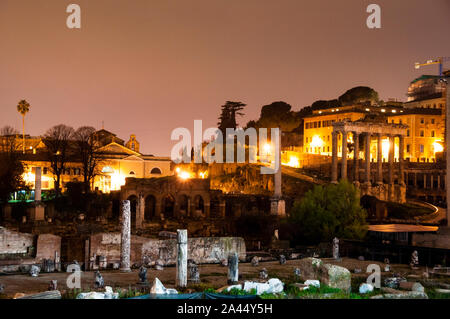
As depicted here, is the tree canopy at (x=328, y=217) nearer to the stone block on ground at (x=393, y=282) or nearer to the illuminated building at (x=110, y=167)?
the stone block on ground at (x=393, y=282)

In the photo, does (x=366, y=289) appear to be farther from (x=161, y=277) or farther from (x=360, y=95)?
(x=360, y=95)

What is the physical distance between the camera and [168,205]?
74.8 m

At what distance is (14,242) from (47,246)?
1.76 m

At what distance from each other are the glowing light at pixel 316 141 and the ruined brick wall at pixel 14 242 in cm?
7375

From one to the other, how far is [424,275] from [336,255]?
274 inches

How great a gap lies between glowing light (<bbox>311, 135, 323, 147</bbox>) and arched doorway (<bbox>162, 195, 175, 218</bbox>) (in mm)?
36451

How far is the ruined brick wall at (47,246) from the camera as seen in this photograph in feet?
111

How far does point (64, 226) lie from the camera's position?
51.2 m

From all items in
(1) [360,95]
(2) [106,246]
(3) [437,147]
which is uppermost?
(1) [360,95]

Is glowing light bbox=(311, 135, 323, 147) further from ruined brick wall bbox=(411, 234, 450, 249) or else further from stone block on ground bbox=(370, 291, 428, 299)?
stone block on ground bbox=(370, 291, 428, 299)

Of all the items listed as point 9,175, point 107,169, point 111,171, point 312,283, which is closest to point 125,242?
point 312,283

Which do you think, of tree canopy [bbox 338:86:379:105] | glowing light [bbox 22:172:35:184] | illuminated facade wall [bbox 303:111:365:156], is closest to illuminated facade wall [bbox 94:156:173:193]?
glowing light [bbox 22:172:35:184]
